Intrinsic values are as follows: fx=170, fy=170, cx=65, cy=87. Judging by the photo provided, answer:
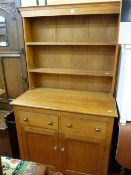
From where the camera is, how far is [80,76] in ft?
6.91

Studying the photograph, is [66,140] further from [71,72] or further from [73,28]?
[73,28]

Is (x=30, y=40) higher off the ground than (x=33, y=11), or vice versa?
(x=33, y=11)

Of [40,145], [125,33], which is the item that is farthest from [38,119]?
[125,33]

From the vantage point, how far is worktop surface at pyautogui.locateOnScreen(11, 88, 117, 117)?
1.64 m

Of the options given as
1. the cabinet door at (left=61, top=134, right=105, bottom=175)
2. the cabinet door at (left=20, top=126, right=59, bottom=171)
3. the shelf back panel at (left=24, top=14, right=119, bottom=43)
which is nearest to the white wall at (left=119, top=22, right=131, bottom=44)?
the shelf back panel at (left=24, top=14, right=119, bottom=43)

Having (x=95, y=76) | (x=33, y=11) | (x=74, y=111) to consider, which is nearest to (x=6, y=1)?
(x=33, y=11)

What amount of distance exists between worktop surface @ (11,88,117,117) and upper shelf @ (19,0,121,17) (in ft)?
2.89

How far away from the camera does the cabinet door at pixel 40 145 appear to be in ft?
5.98

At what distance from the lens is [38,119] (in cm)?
179

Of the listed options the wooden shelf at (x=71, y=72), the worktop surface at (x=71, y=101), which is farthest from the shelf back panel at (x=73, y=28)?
the worktop surface at (x=71, y=101)

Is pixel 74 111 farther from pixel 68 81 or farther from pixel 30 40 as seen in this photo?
pixel 30 40

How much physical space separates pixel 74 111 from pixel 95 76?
62 centimetres

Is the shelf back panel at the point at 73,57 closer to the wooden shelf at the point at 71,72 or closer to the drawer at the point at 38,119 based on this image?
the wooden shelf at the point at 71,72

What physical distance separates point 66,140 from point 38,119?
0.36m
